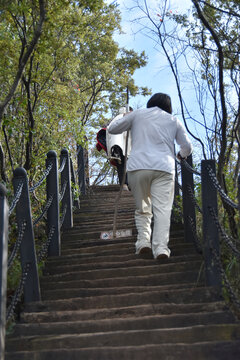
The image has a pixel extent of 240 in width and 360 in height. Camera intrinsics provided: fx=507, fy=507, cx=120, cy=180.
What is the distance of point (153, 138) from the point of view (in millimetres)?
5266

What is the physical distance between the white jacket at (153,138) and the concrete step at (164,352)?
7.04ft

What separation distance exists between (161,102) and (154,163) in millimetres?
770

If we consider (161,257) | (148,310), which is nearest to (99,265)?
(161,257)

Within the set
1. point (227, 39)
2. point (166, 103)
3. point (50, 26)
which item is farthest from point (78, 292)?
point (227, 39)

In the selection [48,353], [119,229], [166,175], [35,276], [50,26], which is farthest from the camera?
[50,26]

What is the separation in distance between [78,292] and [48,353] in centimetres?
120

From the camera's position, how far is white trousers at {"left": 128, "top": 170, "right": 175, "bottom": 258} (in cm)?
506

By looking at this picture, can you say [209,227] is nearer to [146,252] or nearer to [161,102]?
[146,252]

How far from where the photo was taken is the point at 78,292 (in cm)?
465

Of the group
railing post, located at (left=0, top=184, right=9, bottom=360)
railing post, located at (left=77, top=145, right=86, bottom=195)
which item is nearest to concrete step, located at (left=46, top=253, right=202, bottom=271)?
railing post, located at (left=0, top=184, right=9, bottom=360)

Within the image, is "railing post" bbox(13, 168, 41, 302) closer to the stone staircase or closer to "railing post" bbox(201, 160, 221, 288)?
the stone staircase

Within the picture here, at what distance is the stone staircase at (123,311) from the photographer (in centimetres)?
341

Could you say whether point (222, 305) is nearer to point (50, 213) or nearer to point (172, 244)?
point (172, 244)

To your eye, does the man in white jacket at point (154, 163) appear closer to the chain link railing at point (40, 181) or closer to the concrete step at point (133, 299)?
the concrete step at point (133, 299)
